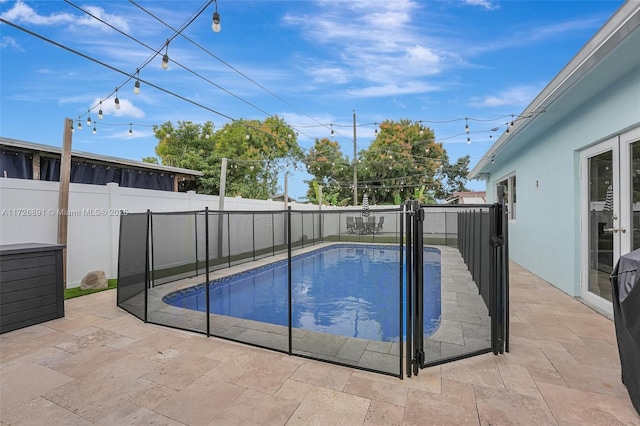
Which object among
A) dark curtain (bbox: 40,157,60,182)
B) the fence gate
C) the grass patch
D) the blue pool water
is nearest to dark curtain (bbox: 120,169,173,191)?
dark curtain (bbox: 40,157,60,182)

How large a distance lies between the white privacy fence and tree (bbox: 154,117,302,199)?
388 inches

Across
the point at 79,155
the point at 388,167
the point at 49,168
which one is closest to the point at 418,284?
the point at 79,155

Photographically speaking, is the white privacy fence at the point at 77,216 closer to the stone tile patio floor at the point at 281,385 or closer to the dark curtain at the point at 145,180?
the stone tile patio floor at the point at 281,385

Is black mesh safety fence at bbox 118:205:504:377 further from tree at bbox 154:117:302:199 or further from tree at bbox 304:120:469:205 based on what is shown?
tree at bbox 304:120:469:205

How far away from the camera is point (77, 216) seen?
16.9 feet

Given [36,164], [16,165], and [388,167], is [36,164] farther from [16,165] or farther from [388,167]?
[388,167]

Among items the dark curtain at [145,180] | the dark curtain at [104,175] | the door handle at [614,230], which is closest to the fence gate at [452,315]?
the door handle at [614,230]

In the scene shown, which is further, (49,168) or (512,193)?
(512,193)

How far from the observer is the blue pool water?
9.07ft

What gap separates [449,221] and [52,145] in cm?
1057

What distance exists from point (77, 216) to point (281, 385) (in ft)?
16.0

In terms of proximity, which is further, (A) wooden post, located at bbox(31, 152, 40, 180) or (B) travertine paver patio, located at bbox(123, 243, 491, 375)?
(A) wooden post, located at bbox(31, 152, 40, 180)

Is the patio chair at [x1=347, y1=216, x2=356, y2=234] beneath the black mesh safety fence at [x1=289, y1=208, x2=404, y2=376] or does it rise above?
above

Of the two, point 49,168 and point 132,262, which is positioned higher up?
point 49,168
